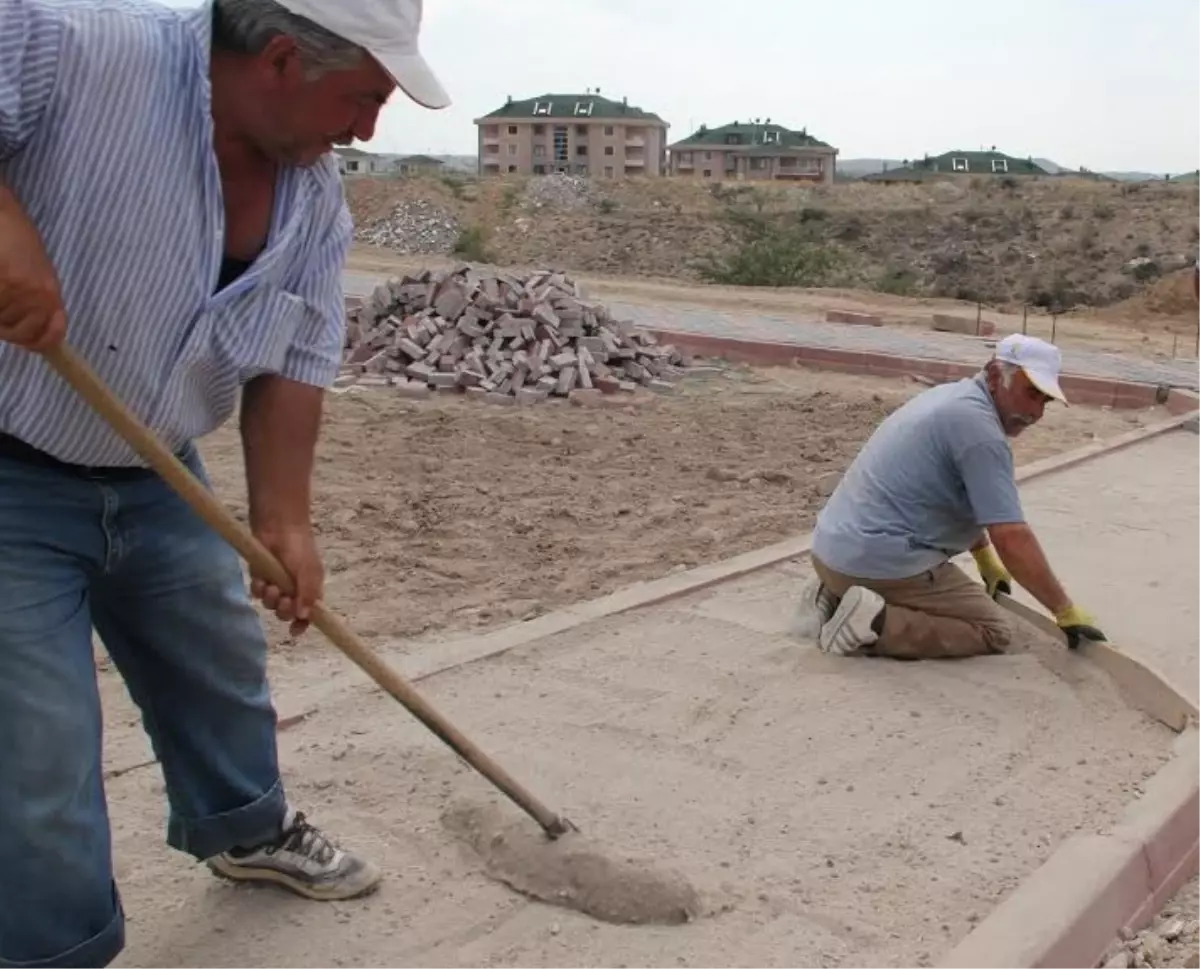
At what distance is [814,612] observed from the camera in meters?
4.79

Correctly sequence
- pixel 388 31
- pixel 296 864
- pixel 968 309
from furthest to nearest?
pixel 968 309, pixel 296 864, pixel 388 31

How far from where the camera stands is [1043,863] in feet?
10.5

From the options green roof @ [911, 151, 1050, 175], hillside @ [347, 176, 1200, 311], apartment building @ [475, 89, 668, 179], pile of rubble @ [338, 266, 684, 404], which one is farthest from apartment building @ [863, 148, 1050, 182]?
pile of rubble @ [338, 266, 684, 404]

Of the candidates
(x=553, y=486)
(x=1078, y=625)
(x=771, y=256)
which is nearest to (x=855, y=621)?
(x=1078, y=625)

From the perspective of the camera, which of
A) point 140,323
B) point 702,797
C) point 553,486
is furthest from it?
point 553,486

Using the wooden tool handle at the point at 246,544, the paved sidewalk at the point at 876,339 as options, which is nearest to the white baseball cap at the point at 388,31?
the wooden tool handle at the point at 246,544

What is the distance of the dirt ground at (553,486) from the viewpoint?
5574mm

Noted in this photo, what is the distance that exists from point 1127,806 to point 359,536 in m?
3.74

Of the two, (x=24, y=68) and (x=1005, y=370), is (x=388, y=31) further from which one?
(x=1005, y=370)

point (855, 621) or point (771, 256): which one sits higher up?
point (771, 256)

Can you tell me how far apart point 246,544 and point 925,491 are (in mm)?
2696

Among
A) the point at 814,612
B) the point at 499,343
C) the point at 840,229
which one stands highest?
the point at 840,229

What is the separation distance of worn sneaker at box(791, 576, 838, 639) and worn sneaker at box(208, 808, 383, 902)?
2.24m

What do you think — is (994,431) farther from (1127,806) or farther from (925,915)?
(925,915)
